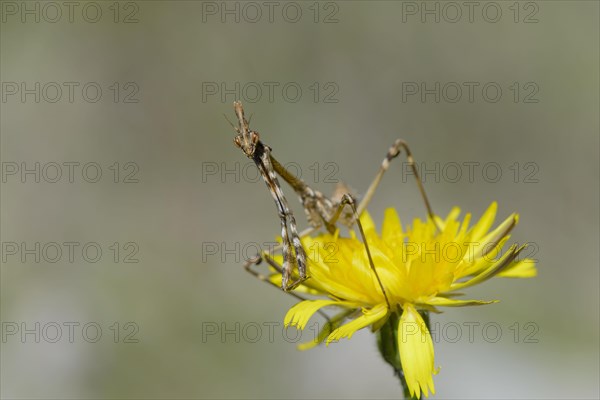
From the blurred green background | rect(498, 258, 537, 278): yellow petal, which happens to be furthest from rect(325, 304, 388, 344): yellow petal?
the blurred green background

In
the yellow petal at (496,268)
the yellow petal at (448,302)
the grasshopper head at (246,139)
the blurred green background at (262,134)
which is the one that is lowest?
the yellow petal at (448,302)

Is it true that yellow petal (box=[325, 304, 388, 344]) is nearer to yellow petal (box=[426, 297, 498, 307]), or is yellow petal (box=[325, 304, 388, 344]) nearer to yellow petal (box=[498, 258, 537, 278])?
yellow petal (box=[426, 297, 498, 307])

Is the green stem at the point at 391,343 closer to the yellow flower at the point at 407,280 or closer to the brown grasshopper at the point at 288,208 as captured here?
the yellow flower at the point at 407,280

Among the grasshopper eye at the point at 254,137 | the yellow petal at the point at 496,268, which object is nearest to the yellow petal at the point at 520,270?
the yellow petal at the point at 496,268

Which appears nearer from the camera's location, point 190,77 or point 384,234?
point 384,234

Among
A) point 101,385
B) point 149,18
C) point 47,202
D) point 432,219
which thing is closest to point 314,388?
point 101,385

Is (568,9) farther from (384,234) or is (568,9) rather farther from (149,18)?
(384,234)
